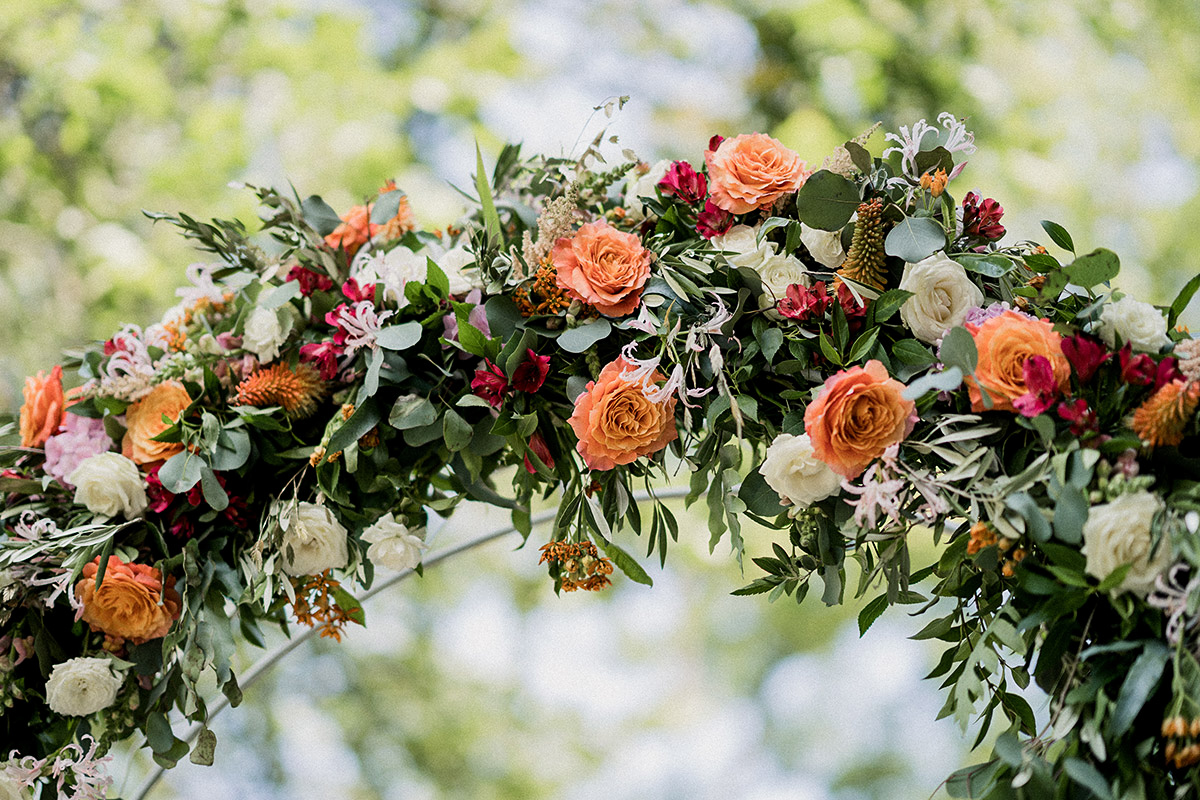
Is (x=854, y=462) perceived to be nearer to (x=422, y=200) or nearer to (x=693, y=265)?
(x=693, y=265)

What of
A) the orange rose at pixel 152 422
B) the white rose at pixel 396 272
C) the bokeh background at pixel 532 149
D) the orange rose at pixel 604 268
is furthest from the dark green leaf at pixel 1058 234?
the bokeh background at pixel 532 149

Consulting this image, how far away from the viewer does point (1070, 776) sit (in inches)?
24.3

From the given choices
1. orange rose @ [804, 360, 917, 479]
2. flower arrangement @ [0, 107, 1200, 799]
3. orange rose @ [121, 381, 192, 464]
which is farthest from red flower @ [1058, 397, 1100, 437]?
orange rose @ [121, 381, 192, 464]

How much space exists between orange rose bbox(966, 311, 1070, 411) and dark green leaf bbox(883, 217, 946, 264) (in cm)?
9

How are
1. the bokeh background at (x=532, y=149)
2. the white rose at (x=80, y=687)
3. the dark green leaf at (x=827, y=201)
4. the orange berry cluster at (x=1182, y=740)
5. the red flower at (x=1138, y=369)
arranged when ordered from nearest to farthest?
1. the orange berry cluster at (x=1182, y=740)
2. the red flower at (x=1138, y=369)
3. the dark green leaf at (x=827, y=201)
4. the white rose at (x=80, y=687)
5. the bokeh background at (x=532, y=149)

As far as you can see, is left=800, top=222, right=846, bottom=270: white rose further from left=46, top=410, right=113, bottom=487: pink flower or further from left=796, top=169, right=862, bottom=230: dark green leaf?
left=46, top=410, right=113, bottom=487: pink flower

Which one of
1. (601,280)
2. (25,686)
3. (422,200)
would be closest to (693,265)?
(601,280)

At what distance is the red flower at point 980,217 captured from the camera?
80cm

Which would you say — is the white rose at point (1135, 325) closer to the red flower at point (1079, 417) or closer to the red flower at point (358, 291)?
the red flower at point (1079, 417)

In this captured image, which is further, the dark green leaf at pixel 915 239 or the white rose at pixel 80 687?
the white rose at pixel 80 687

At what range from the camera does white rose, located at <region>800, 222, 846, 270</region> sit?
80cm

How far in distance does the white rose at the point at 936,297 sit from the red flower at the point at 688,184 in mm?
223

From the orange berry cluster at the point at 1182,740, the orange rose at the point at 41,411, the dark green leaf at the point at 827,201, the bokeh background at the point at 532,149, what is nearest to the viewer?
the orange berry cluster at the point at 1182,740

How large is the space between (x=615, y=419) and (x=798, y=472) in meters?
0.16
